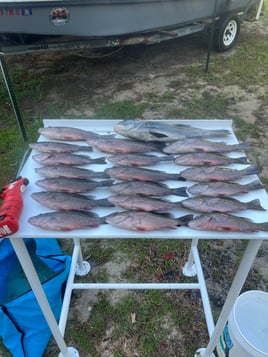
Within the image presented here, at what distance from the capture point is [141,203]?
1.34m

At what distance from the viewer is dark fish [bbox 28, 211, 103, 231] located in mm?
1256

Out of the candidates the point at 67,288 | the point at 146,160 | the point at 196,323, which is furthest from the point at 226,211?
the point at 67,288

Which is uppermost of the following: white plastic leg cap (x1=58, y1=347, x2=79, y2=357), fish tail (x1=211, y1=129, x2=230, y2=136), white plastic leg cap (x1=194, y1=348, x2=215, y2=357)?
fish tail (x1=211, y1=129, x2=230, y2=136)

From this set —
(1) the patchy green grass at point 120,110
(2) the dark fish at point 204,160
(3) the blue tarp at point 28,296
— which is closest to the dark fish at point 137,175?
(2) the dark fish at point 204,160

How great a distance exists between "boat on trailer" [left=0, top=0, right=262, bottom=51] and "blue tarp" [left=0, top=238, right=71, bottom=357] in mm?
2479

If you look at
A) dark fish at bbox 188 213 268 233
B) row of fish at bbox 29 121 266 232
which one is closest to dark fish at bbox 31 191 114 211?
row of fish at bbox 29 121 266 232

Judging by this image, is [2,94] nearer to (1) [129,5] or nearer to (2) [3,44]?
(2) [3,44]

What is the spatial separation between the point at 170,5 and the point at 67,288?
13.2 feet

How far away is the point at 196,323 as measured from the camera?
2.12 meters

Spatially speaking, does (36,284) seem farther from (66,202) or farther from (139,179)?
(139,179)

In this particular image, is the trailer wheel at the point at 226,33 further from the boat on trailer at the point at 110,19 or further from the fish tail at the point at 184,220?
the fish tail at the point at 184,220

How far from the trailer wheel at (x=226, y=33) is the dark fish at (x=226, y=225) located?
5.12 m

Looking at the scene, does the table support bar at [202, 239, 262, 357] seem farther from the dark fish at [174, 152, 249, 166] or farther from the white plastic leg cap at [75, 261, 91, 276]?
the white plastic leg cap at [75, 261, 91, 276]

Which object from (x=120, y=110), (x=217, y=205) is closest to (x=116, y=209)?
(x=217, y=205)
